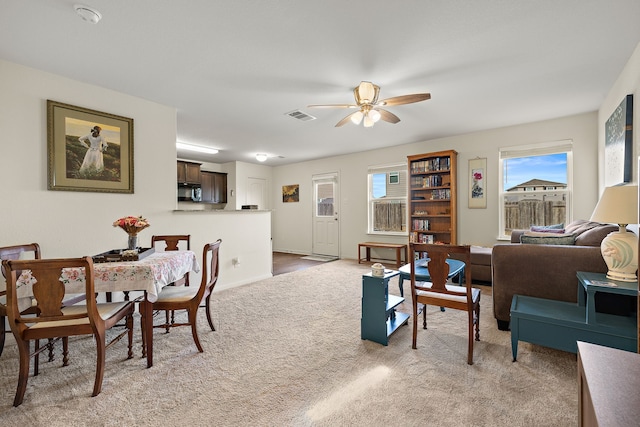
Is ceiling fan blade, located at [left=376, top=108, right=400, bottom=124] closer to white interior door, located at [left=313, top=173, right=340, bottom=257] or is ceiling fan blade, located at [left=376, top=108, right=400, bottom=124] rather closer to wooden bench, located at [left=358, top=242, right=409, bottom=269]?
wooden bench, located at [left=358, top=242, right=409, bottom=269]

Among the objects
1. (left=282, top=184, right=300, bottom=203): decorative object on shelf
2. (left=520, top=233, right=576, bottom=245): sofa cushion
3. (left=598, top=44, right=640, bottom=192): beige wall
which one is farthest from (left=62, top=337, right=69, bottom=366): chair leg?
(left=282, top=184, right=300, bottom=203): decorative object on shelf

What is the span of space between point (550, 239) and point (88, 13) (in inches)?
155

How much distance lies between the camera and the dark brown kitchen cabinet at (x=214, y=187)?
6844mm

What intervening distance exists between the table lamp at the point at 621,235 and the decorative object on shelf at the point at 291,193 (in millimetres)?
6191

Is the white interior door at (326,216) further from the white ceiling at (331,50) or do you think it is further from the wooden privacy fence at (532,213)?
the wooden privacy fence at (532,213)

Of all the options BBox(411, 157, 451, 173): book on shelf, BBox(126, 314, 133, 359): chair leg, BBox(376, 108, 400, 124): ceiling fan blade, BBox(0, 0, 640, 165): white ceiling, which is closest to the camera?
BBox(0, 0, 640, 165): white ceiling

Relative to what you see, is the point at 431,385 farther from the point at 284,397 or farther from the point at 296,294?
the point at 296,294

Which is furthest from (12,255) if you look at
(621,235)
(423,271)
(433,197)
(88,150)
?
(433,197)

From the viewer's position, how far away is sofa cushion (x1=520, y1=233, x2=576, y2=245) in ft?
7.93

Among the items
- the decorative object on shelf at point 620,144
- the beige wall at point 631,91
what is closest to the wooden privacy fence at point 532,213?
the decorative object on shelf at point 620,144

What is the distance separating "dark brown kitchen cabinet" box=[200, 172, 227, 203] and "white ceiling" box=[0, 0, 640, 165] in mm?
3357

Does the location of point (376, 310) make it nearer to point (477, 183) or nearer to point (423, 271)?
point (423, 271)

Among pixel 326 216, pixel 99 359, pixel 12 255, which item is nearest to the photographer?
pixel 99 359

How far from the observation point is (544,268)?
2.26 m
